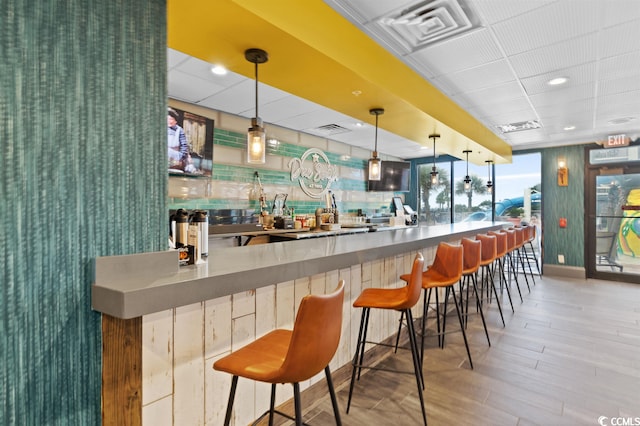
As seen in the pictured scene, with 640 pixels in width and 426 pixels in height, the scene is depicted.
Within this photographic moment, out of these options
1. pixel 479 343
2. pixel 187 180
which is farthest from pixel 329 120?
pixel 479 343

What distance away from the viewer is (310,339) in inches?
48.8

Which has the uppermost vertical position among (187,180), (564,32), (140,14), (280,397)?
(564,32)

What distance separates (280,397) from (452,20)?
2.74 meters

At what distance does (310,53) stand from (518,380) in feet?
9.24

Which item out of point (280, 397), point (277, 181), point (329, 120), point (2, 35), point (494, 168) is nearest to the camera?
point (2, 35)

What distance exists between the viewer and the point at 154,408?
137 centimetres

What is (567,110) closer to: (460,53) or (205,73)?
(460,53)

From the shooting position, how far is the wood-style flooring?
2.13 metres

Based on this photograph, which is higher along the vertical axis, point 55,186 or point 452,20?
point 452,20

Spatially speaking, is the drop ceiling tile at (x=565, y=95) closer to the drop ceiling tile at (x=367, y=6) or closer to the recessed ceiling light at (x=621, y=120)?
the recessed ceiling light at (x=621, y=120)

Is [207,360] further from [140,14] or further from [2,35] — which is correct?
[140,14]

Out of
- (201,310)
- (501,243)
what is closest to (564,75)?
(501,243)

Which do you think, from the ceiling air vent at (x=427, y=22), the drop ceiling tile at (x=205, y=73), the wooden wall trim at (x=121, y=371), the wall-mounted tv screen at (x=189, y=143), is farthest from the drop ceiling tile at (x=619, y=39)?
the wall-mounted tv screen at (x=189, y=143)

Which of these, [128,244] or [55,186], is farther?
[128,244]
